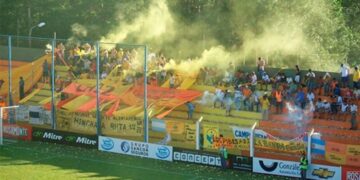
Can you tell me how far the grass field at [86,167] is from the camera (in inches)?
1038

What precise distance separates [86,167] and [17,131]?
6.70 m

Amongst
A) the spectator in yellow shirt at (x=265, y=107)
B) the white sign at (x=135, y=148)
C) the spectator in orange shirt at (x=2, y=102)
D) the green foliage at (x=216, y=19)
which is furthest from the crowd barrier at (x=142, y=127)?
the green foliage at (x=216, y=19)

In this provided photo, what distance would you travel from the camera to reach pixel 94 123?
32625 millimetres

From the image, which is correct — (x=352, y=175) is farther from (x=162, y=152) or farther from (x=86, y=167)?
(x=86, y=167)

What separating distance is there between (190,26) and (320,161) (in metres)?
21.3

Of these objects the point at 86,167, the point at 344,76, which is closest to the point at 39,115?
the point at 86,167

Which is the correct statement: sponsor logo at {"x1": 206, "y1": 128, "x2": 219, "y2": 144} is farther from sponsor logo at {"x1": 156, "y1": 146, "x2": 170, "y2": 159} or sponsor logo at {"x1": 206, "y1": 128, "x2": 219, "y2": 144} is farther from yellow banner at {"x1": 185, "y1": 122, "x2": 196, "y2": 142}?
sponsor logo at {"x1": 156, "y1": 146, "x2": 170, "y2": 159}

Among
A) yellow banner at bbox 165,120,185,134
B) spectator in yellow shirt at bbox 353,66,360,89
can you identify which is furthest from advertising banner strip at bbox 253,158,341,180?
spectator in yellow shirt at bbox 353,66,360,89

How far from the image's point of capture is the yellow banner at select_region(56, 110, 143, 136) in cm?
3139

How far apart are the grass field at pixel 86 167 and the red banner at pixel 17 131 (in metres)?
1.37

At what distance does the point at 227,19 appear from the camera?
44.4m

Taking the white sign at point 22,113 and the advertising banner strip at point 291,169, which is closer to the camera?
the advertising banner strip at point 291,169

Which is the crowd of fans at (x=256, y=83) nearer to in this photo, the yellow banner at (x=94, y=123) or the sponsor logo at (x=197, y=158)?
the yellow banner at (x=94, y=123)

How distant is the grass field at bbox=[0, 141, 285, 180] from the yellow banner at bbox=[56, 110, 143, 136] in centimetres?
173
